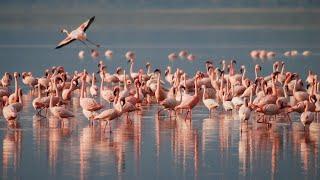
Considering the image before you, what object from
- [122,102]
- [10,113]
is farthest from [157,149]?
[10,113]

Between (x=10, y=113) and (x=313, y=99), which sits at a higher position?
(x=313, y=99)

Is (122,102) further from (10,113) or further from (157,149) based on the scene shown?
(157,149)

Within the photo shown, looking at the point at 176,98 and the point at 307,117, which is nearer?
the point at 307,117

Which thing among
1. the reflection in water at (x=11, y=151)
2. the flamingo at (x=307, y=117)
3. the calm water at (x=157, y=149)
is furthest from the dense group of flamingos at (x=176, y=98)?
the reflection in water at (x=11, y=151)

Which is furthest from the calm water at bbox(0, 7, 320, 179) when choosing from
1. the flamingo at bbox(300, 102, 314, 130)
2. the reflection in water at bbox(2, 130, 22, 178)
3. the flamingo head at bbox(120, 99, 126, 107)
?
the flamingo head at bbox(120, 99, 126, 107)

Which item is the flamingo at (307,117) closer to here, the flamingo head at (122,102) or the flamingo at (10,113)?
the flamingo head at (122,102)

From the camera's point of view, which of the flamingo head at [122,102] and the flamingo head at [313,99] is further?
the flamingo head at [313,99]

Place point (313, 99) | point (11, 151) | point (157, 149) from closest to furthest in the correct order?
1. point (11, 151)
2. point (157, 149)
3. point (313, 99)

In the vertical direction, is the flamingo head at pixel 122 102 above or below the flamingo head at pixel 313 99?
below

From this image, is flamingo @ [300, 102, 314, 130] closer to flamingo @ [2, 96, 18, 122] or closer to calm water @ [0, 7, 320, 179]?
calm water @ [0, 7, 320, 179]

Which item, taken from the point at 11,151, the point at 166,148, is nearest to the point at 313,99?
the point at 166,148

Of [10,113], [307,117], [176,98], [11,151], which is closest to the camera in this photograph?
[11,151]

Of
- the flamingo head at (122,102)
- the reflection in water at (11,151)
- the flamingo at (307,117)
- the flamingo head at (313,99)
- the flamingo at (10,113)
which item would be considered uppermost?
the flamingo head at (313,99)

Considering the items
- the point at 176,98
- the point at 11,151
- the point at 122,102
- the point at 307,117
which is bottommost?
the point at 11,151
